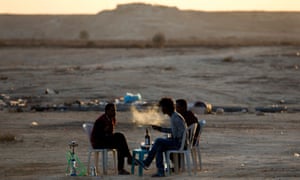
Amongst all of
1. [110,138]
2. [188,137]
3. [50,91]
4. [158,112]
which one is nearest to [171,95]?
[50,91]

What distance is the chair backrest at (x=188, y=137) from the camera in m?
18.8

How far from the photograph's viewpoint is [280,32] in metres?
189

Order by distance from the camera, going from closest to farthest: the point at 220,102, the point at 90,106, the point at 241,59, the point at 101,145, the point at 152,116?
the point at 101,145
the point at 152,116
the point at 90,106
the point at 220,102
the point at 241,59

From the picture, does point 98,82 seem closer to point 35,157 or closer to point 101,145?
point 35,157

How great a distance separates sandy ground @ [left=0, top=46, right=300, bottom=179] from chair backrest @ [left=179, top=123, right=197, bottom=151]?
1.67ft

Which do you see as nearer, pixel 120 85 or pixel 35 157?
pixel 35 157

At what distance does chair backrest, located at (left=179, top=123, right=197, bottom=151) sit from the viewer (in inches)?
741

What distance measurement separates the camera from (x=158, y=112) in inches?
1372

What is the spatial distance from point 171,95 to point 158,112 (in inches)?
247

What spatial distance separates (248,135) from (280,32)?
163301 millimetres

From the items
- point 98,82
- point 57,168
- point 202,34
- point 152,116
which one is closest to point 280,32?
point 202,34

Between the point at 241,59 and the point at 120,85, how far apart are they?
1425cm

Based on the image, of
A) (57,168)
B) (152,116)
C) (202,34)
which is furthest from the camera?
(202,34)

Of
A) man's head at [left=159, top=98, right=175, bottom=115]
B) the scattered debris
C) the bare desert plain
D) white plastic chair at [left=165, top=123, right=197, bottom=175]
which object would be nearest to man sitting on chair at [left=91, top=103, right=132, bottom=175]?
the bare desert plain
